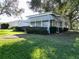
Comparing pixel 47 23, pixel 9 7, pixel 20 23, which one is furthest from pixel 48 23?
pixel 20 23

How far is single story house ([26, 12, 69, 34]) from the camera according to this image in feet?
98.4

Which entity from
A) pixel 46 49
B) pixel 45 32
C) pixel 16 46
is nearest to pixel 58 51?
pixel 46 49

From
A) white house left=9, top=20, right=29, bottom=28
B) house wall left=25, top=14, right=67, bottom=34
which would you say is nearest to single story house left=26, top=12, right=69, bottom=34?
house wall left=25, top=14, right=67, bottom=34

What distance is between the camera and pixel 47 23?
30641mm

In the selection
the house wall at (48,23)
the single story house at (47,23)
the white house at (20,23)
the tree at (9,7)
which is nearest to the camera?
the single story house at (47,23)

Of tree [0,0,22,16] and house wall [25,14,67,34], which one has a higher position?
tree [0,0,22,16]

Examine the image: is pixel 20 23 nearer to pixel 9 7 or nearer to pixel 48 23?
pixel 9 7

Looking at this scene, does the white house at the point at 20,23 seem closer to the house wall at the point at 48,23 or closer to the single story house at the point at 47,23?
the house wall at the point at 48,23

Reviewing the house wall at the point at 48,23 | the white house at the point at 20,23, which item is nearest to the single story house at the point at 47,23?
the house wall at the point at 48,23

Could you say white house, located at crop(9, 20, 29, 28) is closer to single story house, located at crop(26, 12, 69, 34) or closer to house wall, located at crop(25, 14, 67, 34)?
house wall, located at crop(25, 14, 67, 34)

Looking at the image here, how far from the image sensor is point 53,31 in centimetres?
3022

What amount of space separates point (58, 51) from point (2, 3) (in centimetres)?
2725

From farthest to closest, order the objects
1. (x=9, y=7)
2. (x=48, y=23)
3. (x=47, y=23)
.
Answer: (x=9, y=7) → (x=47, y=23) → (x=48, y=23)

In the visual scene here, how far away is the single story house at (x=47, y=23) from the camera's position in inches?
1181
